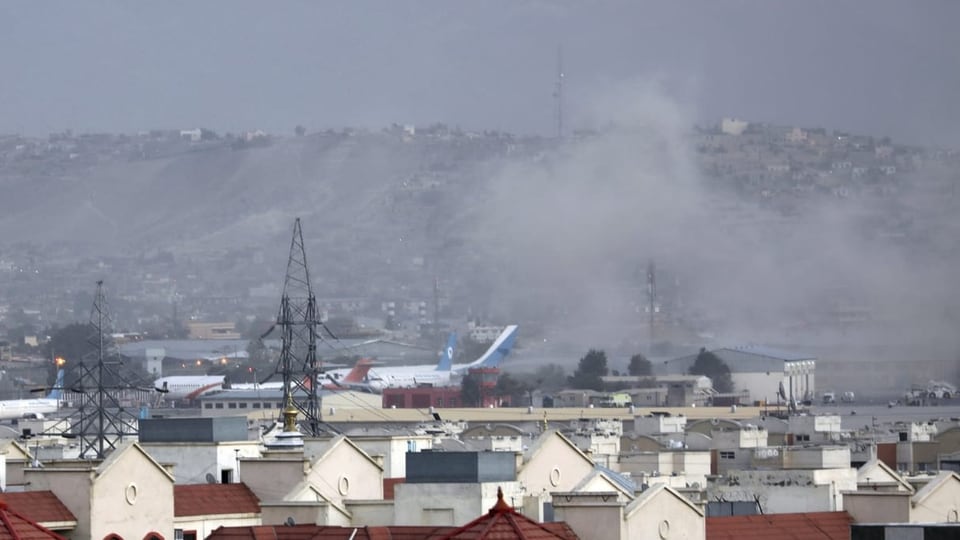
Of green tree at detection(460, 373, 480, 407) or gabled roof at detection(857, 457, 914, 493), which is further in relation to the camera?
green tree at detection(460, 373, 480, 407)

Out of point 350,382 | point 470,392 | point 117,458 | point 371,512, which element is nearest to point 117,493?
point 117,458

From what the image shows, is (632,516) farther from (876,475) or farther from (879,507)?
(876,475)

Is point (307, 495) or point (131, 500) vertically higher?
point (307, 495)

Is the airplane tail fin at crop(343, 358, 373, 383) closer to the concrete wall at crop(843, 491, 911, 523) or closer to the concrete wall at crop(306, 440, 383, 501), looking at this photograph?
the concrete wall at crop(306, 440, 383, 501)

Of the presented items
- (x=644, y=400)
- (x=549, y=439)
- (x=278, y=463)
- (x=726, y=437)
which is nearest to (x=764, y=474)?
(x=549, y=439)

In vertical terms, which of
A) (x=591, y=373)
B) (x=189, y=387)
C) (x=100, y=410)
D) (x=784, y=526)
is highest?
(x=591, y=373)

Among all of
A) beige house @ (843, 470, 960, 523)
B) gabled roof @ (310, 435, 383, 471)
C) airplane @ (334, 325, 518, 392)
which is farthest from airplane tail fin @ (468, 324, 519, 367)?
beige house @ (843, 470, 960, 523)

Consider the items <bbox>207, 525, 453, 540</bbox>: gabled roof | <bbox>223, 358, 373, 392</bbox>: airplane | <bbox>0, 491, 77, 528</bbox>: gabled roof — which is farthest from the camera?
<bbox>223, 358, 373, 392</bbox>: airplane
